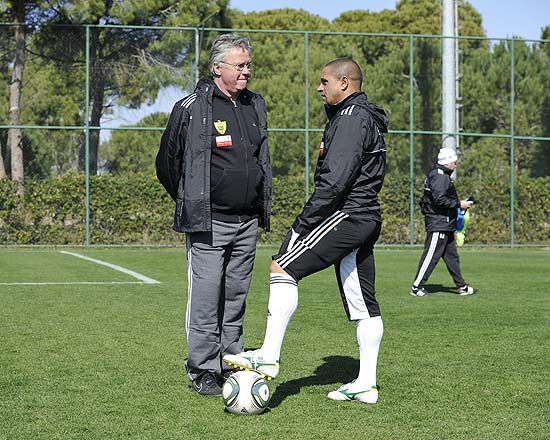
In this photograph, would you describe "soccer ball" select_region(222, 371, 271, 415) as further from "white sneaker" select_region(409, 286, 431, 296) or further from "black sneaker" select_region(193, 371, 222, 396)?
"white sneaker" select_region(409, 286, 431, 296)

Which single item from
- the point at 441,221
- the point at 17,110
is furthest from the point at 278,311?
the point at 17,110

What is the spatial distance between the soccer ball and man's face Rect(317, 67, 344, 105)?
1.68 meters

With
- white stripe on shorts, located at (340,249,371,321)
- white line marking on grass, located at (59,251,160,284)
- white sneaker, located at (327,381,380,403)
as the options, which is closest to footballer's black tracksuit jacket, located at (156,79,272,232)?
white stripe on shorts, located at (340,249,371,321)

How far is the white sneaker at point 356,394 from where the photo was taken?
559cm

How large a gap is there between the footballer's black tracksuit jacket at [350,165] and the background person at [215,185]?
527 mm

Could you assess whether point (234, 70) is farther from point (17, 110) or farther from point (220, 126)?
point (17, 110)

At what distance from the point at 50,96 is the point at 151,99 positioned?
2.41m

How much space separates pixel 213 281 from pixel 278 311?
63 cm

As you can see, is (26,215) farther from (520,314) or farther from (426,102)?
(520,314)

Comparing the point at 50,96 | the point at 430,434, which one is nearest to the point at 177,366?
the point at 430,434

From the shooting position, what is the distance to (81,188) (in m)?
22.2

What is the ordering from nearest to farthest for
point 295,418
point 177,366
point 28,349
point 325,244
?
point 295,418
point 325,244
point 177,366
point 28,349

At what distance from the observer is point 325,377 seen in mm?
6391

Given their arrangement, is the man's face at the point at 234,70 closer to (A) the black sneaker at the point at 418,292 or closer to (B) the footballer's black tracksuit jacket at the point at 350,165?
(B) the footballer's black tracksuit jacket at the point at 350,165
